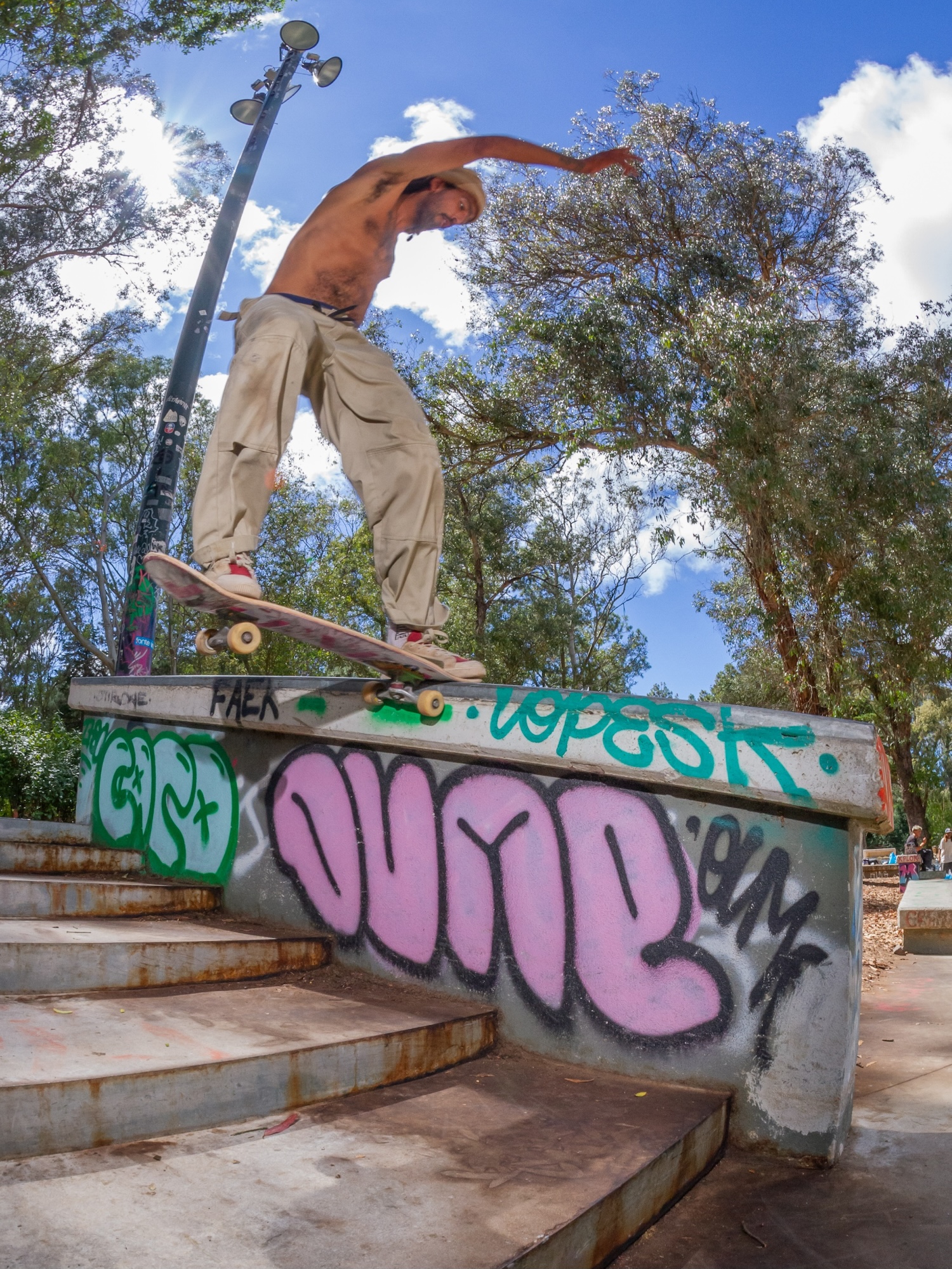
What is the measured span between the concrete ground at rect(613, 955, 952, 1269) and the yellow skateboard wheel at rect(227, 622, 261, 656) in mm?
2101

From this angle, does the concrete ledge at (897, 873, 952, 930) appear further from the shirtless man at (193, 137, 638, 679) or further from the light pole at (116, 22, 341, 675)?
the light pole at (116, 22, 341, 675)

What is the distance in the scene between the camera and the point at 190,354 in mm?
7598

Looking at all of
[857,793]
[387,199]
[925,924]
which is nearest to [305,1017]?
[857,793]

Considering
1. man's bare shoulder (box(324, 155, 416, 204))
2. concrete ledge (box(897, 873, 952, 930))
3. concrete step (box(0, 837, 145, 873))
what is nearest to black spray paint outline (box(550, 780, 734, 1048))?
concrete step (box(0, 837, 145, 873))

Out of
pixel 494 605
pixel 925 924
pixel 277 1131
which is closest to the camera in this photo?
pixel 277 1131

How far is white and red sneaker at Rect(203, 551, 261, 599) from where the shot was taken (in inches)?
132

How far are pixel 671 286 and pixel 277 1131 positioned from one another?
13.7 metres

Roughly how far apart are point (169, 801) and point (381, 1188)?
2865mm

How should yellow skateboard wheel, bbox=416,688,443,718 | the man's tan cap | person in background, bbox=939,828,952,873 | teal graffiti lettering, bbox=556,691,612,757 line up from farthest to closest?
A: 1. person in background, bbox=939,828,952,873
2. the man's tan cap
3. yellow skateboard wheel, bbox=416,688,443,718
4. teal graffiti lettering, bbox=556,691,612,757

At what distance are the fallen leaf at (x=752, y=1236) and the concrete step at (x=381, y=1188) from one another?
7.5 inches

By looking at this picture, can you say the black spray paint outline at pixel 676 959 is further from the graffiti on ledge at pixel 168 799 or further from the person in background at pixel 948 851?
the person in background at pixel 948 851

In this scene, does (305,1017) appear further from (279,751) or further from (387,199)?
(387,199)

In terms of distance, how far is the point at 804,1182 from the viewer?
2648 mm

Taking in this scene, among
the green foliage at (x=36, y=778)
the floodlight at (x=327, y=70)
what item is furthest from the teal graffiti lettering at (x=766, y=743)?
the floodlight at (x=327, y=70)
